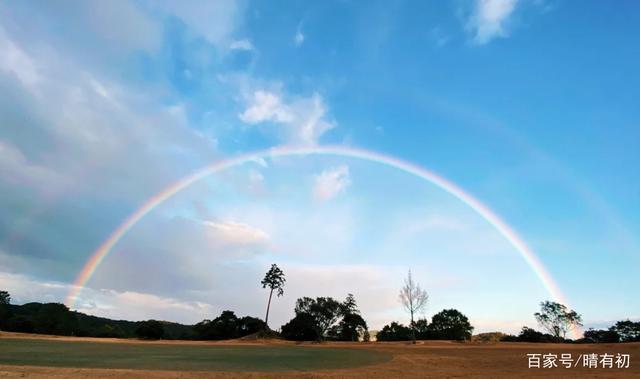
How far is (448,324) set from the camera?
11019 cm

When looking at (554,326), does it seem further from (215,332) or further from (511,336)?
(215,332)

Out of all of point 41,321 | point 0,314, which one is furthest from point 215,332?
point 0,314

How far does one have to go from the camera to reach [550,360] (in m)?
28.3

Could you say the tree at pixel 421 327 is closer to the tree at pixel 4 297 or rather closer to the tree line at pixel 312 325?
the tree line at pixel 312 325

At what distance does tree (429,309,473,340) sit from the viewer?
100438 mm

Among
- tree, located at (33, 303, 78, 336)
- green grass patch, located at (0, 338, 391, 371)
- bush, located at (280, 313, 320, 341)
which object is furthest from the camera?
tree, located at (33, 303, 78, 336)

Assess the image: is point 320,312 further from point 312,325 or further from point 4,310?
point 4,310

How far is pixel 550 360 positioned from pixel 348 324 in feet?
256

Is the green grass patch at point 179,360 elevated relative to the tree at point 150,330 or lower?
elevated

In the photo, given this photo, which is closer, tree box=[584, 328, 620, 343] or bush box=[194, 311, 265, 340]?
tree box=[584, 328, 620, 343]

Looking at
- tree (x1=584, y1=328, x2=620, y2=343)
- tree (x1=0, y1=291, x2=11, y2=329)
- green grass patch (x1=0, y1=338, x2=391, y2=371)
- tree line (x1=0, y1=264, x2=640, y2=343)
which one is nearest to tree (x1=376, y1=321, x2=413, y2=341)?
tree line (x1=0, y1=264, x2=640, y2=343)

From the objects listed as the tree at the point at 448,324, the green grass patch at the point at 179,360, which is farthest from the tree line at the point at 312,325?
the green grass patch at the point at 179,360

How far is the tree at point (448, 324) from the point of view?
10044cm

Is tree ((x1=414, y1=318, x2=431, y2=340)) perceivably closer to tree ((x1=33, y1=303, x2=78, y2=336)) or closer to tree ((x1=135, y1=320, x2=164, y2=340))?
tree ((x1=135, y1=320, x2=164, y2=340))
